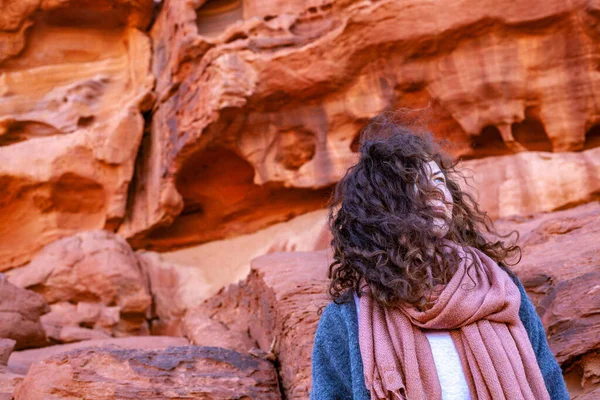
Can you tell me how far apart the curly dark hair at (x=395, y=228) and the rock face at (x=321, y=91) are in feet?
15.8

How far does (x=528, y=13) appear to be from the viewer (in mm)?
7301

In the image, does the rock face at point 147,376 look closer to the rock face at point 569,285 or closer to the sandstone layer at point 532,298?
the sandstone layer at point 532,298

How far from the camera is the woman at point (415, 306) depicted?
1674 millimetres

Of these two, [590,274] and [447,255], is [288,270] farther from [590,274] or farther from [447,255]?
[447,255]

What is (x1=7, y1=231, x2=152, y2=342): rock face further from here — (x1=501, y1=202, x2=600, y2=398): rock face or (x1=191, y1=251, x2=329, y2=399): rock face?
(x1=501, y1=202, x2=600, y2=398): rock face

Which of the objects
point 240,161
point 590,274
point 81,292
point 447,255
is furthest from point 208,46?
point 447,255

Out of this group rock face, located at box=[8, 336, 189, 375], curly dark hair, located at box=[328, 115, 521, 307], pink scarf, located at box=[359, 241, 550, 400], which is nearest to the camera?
pink scarf, located at box=[359, 241, 550, 400]

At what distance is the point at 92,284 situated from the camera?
28.3ft

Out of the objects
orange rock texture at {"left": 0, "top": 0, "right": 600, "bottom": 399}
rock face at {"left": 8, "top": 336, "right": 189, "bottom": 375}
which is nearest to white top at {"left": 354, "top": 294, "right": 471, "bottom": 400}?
orange rock texture at {"left": 0, "top": 0, "right": 600, "bottom": 399}

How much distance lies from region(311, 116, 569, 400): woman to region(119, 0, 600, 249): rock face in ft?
16.2

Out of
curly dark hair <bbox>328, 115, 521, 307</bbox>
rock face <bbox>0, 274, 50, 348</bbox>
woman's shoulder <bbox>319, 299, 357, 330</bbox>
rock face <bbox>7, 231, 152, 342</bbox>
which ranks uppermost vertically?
rock face <bbox>7, 231, 152, 342</bbox>

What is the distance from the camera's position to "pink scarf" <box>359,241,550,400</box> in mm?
1647

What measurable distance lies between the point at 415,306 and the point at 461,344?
15cm

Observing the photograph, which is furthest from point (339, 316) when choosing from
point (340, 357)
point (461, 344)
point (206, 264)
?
point (206, 264)
